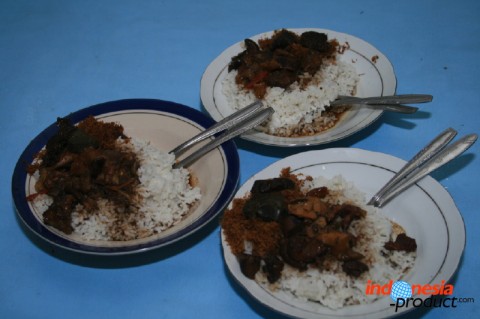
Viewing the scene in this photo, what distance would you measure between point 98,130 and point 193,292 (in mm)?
1328

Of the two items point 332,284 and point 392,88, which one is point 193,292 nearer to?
point 332,284

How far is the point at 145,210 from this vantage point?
3.13 metres

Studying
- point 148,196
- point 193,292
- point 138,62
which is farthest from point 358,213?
point 138,62

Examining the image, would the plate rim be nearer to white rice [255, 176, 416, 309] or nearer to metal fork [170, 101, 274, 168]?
metal fork [170, 101, 274, 168]

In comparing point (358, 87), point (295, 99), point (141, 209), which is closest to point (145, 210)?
point (141, 209)

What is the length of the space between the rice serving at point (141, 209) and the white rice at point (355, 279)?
85cm

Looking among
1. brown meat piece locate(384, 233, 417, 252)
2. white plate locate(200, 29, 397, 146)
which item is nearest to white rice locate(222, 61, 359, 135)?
white plate locate(200, 29, 397, 146)

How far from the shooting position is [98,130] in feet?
11.3

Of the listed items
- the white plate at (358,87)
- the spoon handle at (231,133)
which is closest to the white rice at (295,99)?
the white plate at (358,87)

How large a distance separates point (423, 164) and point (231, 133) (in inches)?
49.7

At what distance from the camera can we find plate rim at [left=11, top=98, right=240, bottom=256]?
2.76 metres

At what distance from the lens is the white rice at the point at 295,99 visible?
12.6 feet

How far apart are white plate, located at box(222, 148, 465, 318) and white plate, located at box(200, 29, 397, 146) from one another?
26cm

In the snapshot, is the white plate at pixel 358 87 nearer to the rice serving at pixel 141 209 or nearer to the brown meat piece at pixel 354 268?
the rice serving at pixel 141 209
